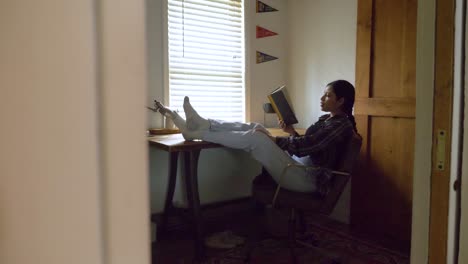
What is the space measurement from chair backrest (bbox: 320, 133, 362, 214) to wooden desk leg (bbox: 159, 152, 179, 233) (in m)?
1.13

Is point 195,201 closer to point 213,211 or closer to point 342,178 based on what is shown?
point 213,211

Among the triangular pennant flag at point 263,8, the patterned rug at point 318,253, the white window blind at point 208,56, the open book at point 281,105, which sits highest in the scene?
the triangular pennant flag at point 263,8

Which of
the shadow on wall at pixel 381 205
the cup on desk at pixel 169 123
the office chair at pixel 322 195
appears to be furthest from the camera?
the cup on desk at pixel 169 123

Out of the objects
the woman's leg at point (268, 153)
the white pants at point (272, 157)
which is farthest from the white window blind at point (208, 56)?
the white pants at point (272, 157)

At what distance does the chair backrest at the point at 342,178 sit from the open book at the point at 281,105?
0.56 m

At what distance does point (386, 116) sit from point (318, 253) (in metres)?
1.04

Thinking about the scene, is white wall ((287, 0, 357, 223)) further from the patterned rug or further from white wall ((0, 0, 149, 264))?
white wall ((0, 0, 149, 264))

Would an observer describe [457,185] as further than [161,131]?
No

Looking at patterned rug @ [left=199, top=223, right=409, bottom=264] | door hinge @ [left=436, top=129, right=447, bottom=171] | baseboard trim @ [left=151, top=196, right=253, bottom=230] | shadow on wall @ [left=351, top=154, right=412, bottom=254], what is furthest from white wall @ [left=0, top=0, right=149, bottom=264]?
baseboard trim @ [left=151, top=196, right=253, bottom=230]

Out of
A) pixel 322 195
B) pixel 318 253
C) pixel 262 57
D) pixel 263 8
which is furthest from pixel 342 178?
pixel 263 8

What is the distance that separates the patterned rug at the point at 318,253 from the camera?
232 centimetres

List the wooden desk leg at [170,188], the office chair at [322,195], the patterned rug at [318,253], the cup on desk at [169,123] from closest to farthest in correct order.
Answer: the office chair at [322,195], the patterned rug at [318,253], the wooden desk leg at [170,188], the cup on desk at [169,123]

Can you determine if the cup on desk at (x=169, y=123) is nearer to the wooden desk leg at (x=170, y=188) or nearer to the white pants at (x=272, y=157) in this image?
the wooden desk leg at (x=170, y=188)

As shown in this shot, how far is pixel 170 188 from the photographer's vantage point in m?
2.72
